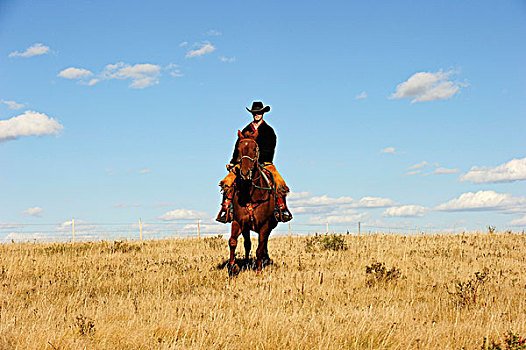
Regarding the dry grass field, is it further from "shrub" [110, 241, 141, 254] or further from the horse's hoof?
"shrub" [110, 241, 141, 254]

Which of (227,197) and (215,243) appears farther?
(215,243)

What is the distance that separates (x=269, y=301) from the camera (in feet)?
29.0

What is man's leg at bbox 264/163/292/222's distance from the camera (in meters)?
12.6

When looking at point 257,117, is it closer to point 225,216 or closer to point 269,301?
point 225,216

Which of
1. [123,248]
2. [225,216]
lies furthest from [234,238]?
[123,248]

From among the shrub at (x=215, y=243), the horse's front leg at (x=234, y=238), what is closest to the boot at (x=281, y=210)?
the horse's front leg at (x=234, y=238)

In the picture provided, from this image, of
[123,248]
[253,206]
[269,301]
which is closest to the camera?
[269,301]

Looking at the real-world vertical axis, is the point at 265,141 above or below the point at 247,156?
above

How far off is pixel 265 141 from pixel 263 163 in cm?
63

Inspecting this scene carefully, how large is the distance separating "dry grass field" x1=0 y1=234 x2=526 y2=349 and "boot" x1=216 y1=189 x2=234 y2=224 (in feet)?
4.64

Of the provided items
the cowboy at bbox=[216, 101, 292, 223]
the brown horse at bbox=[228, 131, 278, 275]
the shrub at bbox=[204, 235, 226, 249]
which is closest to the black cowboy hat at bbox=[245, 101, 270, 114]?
the cowboy at bbox=[216, 101, 292, 223]

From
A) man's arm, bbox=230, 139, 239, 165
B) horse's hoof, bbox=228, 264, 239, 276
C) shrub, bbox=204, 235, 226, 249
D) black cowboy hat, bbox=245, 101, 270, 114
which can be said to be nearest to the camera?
horse's hoof, bbox=228, 264, 239, 276

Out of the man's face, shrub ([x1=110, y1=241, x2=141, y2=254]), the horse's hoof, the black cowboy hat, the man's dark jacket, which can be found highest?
the black cowboy hat

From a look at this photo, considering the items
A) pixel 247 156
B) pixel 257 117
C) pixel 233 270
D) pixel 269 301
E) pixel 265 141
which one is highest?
pixel 257 117
